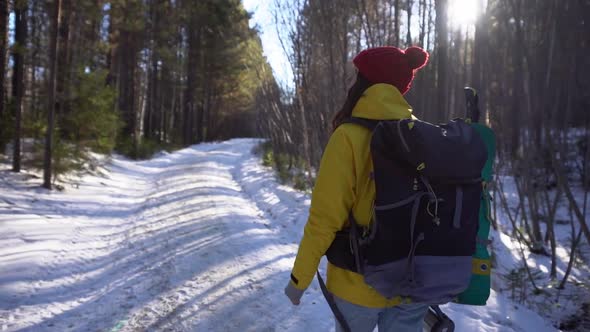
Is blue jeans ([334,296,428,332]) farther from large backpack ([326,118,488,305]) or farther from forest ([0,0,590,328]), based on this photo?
forest ([0,0,590,328])

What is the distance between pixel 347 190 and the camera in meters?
1.76

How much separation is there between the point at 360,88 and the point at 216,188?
944 centimetres

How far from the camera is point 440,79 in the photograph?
18.7 feet

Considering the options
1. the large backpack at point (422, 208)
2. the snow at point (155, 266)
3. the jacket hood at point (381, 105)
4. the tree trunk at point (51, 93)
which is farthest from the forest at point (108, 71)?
the large backpack at point (422, 208)

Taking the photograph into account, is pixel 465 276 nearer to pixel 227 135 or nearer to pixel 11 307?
pixel 11 307

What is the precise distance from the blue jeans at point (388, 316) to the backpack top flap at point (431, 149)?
2.01 ft

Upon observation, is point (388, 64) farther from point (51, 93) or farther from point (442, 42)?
point (51, 93)

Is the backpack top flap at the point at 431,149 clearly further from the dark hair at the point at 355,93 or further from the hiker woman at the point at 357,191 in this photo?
the dark hair at the point at 355,93

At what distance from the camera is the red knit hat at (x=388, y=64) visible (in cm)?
189

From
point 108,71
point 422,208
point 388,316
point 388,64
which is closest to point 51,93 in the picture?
point 108,71

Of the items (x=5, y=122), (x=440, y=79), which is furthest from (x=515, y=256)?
(x=5, y=122)

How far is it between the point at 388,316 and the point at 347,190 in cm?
61

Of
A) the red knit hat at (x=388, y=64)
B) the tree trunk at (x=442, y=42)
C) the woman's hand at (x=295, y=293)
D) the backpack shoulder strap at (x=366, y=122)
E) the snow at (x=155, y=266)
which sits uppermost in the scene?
the tree trunk at (x=442, y=42)

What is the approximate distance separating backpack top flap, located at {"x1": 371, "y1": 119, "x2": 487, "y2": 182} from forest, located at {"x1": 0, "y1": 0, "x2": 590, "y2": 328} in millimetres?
707
